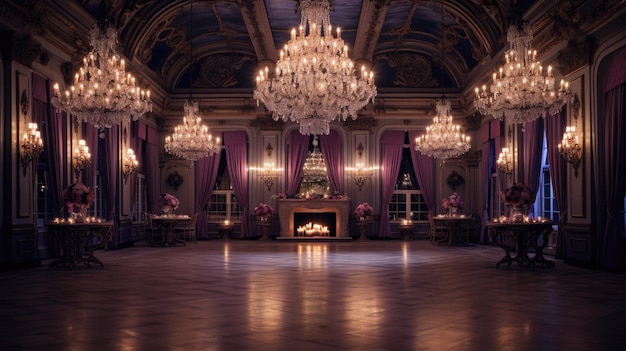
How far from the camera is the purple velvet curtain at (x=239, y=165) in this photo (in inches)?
723

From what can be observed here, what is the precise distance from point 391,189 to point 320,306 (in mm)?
12487

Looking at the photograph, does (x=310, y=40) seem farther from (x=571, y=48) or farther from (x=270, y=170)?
(x=270, y=170)

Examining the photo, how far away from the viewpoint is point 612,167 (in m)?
9.12

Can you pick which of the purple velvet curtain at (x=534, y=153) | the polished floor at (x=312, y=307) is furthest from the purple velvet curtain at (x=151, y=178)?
Result: the purple velvet curtain at (x=534, y=153)

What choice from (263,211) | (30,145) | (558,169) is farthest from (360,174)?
(30,145)

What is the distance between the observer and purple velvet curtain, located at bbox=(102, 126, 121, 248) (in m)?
13.3

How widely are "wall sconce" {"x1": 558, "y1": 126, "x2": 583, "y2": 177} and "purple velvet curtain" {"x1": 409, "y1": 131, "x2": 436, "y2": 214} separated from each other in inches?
318

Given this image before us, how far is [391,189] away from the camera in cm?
1823

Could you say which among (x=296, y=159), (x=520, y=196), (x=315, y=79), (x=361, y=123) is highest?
(x=361, y=123)

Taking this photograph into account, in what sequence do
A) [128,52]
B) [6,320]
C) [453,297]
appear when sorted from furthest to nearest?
[128,52] < [453,297] < [6,320]

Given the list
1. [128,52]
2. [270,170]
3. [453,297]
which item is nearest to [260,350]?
[453,297]

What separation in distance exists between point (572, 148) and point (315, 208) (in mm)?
9024

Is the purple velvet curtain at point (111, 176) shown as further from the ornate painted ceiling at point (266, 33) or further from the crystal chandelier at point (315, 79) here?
the crystal chandelier at point (315, 79)

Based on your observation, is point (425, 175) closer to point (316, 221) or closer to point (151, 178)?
point (316, 221)
